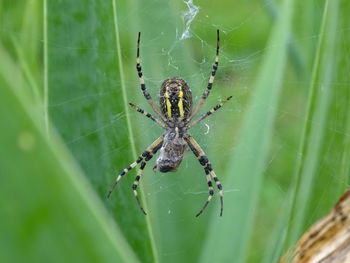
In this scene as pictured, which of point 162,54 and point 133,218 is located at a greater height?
point 162,54

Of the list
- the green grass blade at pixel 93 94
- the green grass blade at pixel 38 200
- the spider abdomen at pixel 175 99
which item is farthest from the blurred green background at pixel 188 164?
the green grass blade at pixel 38 200

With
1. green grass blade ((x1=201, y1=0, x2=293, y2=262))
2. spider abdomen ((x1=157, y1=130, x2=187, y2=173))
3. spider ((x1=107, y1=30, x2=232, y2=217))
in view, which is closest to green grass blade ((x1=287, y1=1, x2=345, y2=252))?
green grass blade ((x1=201, y1=0, x2=293, y2=262))

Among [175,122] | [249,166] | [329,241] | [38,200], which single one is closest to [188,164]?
[249,166]

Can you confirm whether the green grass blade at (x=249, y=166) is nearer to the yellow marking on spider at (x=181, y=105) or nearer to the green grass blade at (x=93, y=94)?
the green grass blade at (x=93, y=94)

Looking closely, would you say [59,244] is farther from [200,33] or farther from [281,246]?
[200,33]

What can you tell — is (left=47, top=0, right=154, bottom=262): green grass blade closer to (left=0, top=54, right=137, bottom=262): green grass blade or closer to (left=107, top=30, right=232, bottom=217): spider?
(left=107, top=30, right=232, bottom=217): spider

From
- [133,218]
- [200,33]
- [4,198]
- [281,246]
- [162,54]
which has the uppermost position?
[200,33]

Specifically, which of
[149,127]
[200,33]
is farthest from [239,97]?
[149,127]

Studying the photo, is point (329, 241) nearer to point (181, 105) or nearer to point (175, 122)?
point (181, 105)
